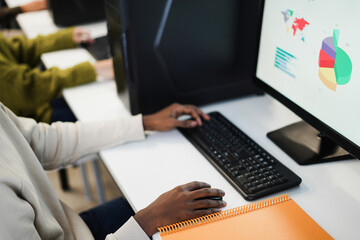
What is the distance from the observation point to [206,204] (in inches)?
30.4

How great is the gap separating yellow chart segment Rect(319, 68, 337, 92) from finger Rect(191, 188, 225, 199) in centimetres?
32

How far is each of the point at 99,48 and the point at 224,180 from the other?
0.93 meters

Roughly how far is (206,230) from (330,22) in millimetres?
475

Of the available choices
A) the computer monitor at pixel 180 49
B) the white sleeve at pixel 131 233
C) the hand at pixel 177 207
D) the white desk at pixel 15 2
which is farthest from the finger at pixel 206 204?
the white desk at pixel 15 2

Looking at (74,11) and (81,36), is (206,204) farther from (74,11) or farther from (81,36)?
(74,11)

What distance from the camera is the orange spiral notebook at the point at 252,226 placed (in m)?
0.72

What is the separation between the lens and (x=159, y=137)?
106cm

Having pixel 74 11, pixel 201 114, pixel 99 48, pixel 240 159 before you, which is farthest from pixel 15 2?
pixel 240 159

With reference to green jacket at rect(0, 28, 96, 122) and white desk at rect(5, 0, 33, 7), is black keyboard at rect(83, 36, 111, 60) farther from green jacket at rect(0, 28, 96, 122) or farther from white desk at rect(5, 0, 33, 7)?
white desk at rect(5, 0, 33, 7)

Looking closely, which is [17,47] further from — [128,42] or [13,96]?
[128,42]

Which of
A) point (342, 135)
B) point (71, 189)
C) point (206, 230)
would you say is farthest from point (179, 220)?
point (71, 189)

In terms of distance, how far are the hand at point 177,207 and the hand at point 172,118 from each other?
0.29m

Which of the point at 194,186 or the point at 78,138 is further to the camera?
the point at 78,138

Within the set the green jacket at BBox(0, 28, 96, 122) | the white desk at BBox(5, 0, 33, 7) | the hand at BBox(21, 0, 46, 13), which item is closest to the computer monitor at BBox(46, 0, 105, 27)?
the hand at BBox(21, 0, 46, 13)
